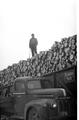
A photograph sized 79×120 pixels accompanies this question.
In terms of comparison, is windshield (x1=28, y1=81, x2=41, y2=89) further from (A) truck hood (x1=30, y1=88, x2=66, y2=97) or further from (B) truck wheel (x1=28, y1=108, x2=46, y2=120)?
(B) truck wheel (x1=28, y1=108, x2=46, y2=120)

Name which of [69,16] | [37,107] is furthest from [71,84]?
[69,16]

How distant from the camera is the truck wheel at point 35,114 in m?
2.03

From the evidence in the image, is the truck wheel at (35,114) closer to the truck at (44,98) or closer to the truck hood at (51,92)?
the truck at (44,98)

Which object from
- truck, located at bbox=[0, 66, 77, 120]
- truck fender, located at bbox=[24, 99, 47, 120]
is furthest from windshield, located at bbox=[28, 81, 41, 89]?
truck fender, located at bbox=[24, 99, 47, 120]

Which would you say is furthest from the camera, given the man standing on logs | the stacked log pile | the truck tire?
the man standing on logs

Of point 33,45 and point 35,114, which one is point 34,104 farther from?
point 33,45

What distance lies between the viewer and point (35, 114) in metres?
2.06

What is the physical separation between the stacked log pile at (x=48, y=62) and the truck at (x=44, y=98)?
54 millimetres

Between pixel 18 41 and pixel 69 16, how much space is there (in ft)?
1.96

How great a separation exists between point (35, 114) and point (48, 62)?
1.70 ft

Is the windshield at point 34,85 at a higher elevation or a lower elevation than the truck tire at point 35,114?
higher

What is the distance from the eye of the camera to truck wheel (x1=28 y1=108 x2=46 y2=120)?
203cm

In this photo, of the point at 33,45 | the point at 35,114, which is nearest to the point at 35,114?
the point at 35,114

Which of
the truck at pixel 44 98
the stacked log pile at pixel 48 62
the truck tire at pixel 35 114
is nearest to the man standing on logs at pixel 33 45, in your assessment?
the stacked log pile at pixel 48 62
